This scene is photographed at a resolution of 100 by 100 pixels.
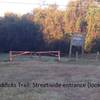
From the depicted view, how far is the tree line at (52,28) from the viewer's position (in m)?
31.7

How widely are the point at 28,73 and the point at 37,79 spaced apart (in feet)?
5.97

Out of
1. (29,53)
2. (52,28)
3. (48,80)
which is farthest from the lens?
(52,28)

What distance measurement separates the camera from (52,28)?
32812 mm

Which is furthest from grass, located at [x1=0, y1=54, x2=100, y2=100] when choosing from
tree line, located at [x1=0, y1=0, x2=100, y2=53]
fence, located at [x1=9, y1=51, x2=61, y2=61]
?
tree line, located at [x1=0, y1=0, x2=100, y2=53]

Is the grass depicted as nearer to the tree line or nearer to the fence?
the fence

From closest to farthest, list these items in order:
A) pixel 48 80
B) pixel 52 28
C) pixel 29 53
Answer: pixel 48 80 → pixel 29 53 → pixel 52 28

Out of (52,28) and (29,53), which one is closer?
(29,53)

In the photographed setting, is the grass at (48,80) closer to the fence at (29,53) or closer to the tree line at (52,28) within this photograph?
the fence at (29,53)

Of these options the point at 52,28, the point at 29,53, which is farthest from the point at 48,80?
the point at 52,28

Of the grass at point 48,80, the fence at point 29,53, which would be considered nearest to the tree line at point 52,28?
the fence at point 29,53

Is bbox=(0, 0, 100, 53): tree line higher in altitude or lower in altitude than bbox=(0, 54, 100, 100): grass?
higher

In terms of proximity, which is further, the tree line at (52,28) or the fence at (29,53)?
the tree line at (52,28)

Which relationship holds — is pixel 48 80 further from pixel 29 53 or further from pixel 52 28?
pixel 52 28

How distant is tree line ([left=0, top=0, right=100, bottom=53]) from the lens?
31.7 m
